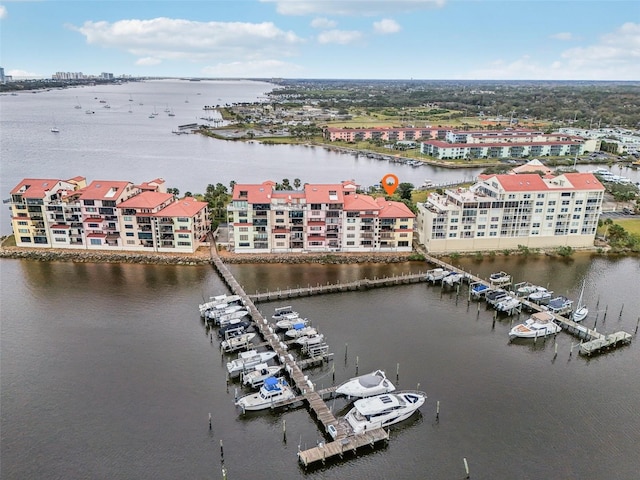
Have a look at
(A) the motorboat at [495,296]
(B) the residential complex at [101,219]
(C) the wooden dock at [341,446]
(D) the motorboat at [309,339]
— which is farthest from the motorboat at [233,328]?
(A) the motorboat at [495,296]

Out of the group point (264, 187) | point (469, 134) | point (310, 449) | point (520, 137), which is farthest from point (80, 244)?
point (520, 137)

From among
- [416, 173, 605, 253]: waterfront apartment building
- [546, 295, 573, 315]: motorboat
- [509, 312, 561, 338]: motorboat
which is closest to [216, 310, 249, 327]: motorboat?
[509, 312, 561, 338]: motorboat

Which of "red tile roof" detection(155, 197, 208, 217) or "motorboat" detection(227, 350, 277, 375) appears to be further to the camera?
"red tile roof" detection(155, 197, 208, 217)

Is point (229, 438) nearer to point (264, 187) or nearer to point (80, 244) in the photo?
point (264, 187)

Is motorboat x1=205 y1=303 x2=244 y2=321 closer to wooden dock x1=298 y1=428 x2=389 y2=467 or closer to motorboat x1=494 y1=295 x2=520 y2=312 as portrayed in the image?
wooden dock x1=298 y1=428 x2=389 y2=467

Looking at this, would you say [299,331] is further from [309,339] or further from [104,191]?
[104,191]

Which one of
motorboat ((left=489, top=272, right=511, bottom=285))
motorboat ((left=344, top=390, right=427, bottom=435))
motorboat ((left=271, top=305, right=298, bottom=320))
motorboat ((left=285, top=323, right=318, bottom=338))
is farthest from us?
motorboat ((left=489, top=272, right=511, bottom=285))

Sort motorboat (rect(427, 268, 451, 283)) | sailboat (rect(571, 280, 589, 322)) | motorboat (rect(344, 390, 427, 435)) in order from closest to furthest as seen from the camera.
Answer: motorboat (rect(344, 390, 427, 435)), sailboat (rect(571, 280, 589, 322)), motorboat (rect(427, 268, 451, 283))

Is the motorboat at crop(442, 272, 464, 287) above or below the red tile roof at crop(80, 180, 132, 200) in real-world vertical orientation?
below
